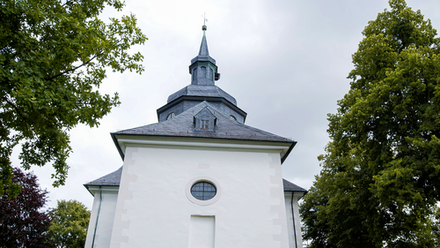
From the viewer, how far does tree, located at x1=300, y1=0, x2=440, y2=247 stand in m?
9.19

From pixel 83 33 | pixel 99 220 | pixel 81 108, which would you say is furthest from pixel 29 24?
pixel 99 220

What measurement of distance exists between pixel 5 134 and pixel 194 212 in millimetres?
5429

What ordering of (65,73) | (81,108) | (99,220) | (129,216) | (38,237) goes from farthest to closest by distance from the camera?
(38,237), (99,220), (129,216), (65,73), (81,108)

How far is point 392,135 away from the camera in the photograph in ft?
35.5

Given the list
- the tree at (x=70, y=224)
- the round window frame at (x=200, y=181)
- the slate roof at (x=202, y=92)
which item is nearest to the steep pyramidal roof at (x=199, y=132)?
the round window frame at (x=200, y=181)

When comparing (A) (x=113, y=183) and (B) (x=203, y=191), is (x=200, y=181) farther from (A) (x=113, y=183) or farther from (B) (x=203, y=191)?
(A) (x=113, y=183)

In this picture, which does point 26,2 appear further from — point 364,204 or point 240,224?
point 364,204

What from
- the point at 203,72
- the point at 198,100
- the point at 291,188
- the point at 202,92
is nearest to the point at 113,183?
the point at 198,100

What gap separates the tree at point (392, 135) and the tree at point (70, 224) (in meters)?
25.9

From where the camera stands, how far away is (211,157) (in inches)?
406

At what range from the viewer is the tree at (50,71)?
229 inches

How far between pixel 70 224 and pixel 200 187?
88.4ft

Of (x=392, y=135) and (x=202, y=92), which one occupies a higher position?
(x=202, y=92)

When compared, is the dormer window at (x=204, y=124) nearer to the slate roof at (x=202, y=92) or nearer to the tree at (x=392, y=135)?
the tree at (x=392, y=135)
